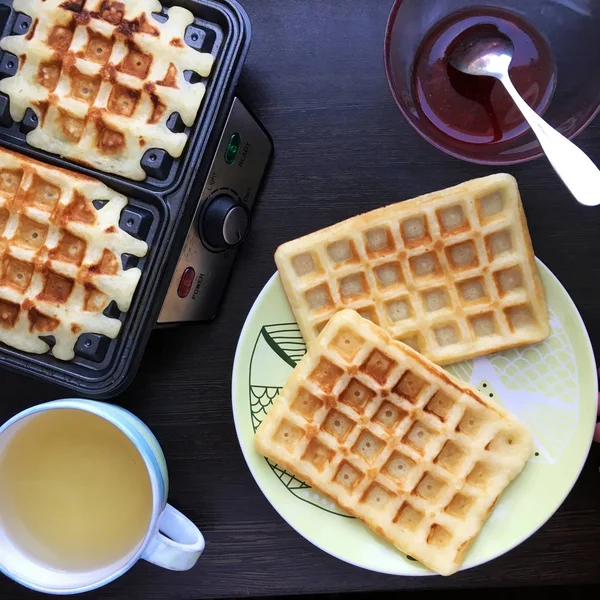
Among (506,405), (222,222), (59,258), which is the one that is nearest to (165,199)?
(222,222)

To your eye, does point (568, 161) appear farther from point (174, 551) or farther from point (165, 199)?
point (174, 551)

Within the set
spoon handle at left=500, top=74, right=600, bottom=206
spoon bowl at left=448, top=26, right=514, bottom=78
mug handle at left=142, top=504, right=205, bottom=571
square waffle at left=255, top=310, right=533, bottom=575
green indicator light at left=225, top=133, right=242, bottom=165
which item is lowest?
mug handle at left=142, top=504, right=205, bottom=571

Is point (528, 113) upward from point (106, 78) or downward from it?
upward

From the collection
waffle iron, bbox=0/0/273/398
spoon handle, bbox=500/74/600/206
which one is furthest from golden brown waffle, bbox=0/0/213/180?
spoon handle, bbox=500/74/600/206

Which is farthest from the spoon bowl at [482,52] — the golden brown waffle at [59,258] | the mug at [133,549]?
the mug at [133,549]

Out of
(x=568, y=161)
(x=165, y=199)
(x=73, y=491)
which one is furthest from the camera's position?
(x=73, y=491)

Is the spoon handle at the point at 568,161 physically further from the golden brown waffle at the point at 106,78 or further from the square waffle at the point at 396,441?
the golden brown waffle at the point at 106,78

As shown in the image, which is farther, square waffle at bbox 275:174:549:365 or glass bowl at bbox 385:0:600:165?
square waffle at bbox 275:174:549:365

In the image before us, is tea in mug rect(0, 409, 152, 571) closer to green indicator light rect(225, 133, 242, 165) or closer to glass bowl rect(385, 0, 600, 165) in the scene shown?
green indicator light rect(225, 133, 242, 165)
